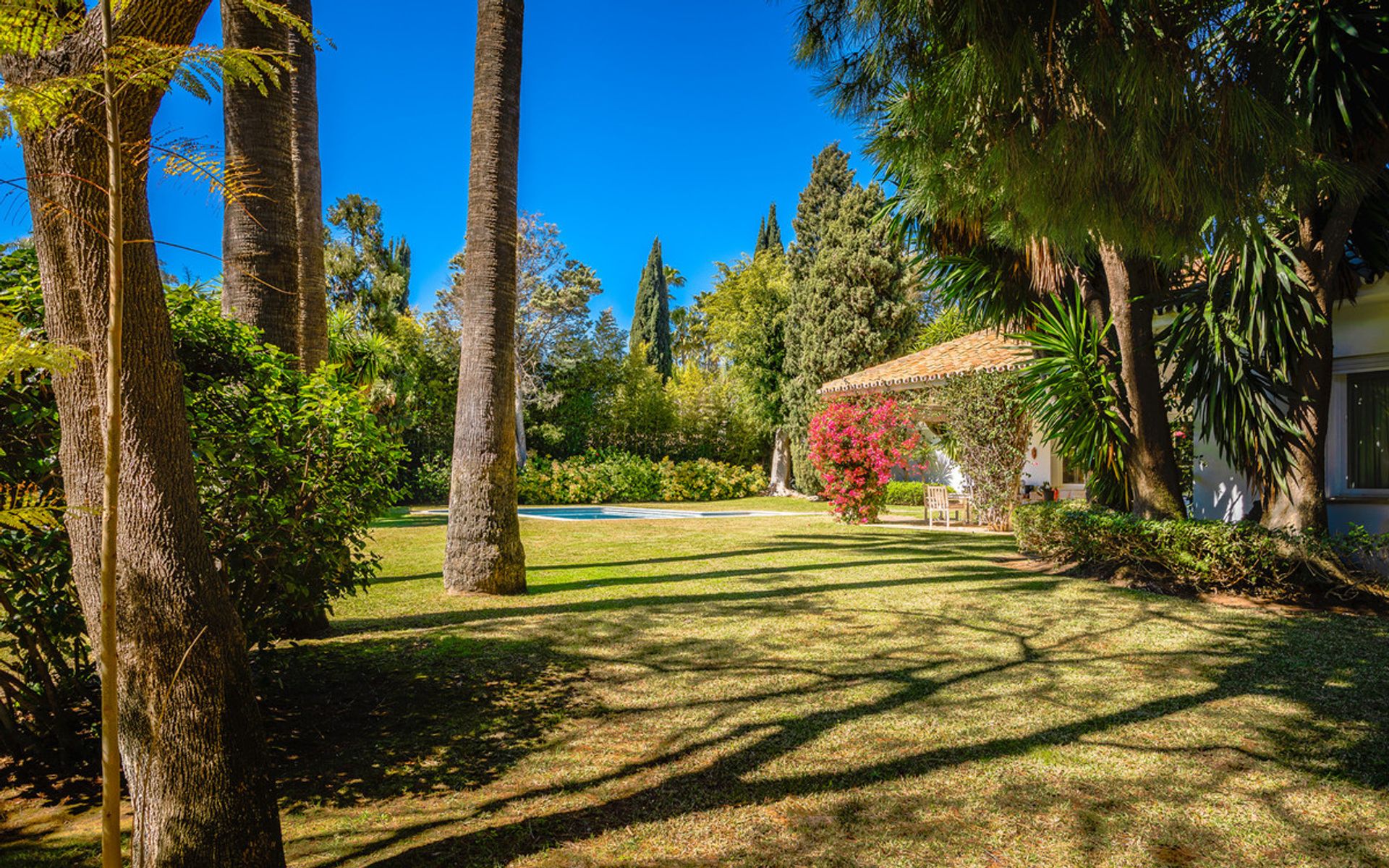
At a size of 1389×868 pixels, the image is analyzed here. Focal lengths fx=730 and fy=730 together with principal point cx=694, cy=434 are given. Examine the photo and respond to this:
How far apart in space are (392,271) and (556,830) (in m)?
26.0

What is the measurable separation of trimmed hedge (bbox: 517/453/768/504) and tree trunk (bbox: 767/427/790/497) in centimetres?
81

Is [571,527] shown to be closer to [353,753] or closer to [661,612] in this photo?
[661,612]

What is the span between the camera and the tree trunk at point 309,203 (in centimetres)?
699

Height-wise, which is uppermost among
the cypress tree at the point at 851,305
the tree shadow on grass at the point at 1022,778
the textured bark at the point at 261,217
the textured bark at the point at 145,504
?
the cypress tree at the point at 851,305

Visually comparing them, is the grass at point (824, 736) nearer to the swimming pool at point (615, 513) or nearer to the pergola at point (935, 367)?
Result: the pergola at point (935, 367)

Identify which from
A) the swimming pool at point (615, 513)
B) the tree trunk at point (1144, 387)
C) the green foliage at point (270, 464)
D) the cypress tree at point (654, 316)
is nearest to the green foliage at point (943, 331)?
the swimming pool at point (615, 513)

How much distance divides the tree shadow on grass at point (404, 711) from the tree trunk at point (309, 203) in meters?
2.98

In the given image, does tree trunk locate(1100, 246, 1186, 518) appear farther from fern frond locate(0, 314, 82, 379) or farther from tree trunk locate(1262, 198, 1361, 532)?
fern frond locate(0, 314, 82, 379)

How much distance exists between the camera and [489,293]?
7730mm

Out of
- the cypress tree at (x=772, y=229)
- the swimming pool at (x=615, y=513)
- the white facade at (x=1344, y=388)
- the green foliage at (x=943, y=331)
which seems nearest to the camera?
the white facade at (x=1344, y=388)

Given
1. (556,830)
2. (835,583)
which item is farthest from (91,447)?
(835,583)

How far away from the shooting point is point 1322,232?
7.48 metres

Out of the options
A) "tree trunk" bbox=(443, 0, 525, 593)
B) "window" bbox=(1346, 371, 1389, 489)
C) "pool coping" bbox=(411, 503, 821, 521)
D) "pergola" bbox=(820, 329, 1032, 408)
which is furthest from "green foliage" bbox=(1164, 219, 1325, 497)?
"pool coping" bbox=(411, 503, 821, 521)

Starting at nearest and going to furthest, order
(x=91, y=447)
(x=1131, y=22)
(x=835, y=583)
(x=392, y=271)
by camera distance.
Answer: (x=91, y=447), (x=1131, y=22), (x=835, y=583), (x=392, y=271)
